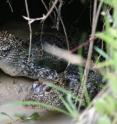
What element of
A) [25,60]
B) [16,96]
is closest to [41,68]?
[25,60]

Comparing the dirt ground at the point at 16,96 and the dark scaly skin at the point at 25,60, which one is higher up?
the dark scaly skin at the point at 25,60

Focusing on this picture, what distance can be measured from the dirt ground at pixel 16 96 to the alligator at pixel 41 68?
0.06 m

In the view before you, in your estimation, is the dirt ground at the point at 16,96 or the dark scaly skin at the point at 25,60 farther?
the dark scaly skin at the point at 25,60

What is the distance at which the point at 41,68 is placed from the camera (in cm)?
226

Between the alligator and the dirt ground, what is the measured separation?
62mm

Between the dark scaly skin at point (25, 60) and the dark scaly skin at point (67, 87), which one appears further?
the dark scaly skin at point (25, 60)

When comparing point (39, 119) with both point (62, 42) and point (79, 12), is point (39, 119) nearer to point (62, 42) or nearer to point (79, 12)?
point (62, 42)

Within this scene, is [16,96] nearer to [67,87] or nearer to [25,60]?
[25,60]

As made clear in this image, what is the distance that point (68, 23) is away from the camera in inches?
102

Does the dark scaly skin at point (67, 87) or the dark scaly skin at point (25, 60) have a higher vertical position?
the dark scaly skin at point (25, 60)

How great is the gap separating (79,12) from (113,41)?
1.64m

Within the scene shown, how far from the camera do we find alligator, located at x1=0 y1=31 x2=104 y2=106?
2176 millimetres

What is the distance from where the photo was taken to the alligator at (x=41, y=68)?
85.7 inches

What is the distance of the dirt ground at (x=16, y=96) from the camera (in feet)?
6.77
